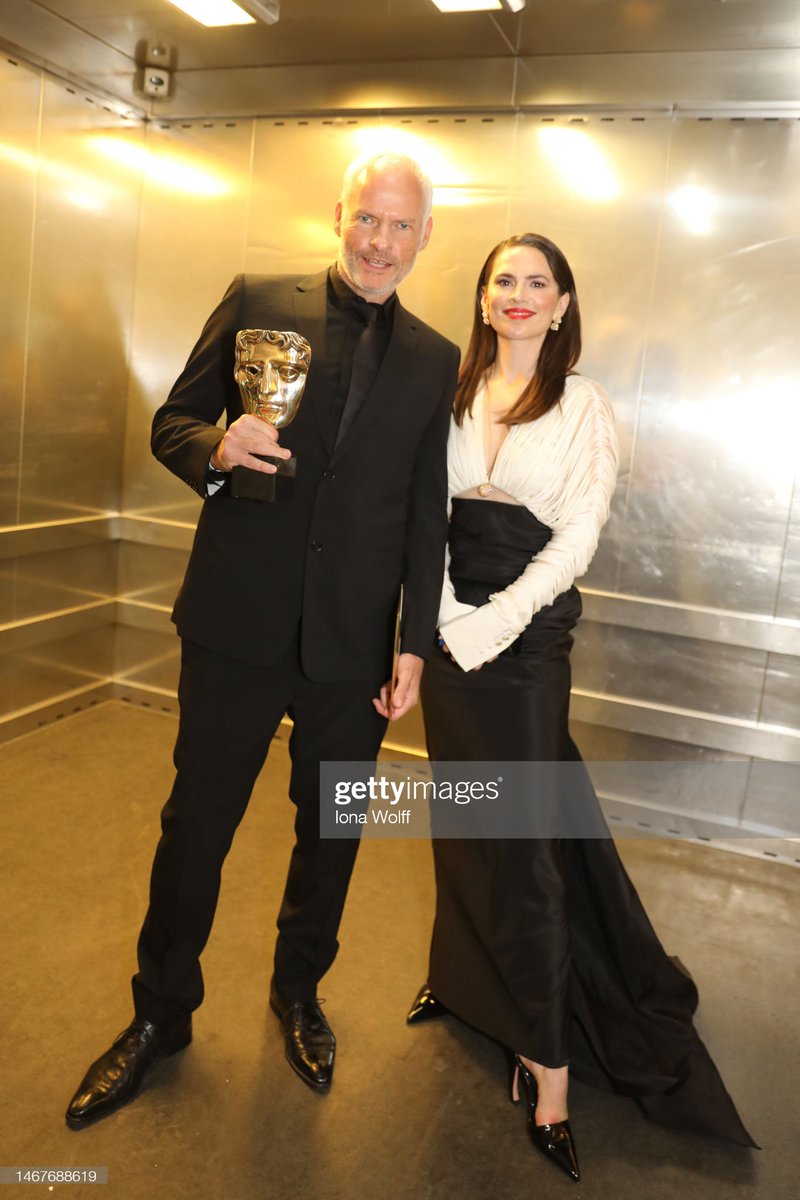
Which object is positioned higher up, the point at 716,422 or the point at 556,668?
the point at 716,422

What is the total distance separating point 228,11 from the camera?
4.06 m

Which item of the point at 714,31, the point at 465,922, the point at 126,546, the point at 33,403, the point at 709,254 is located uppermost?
the point at 714,31

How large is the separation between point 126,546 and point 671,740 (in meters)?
2.88

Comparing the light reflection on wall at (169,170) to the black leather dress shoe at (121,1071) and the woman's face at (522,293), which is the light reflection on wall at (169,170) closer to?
the woman's face at (522,293)

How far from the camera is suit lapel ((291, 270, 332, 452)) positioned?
7.48 feet

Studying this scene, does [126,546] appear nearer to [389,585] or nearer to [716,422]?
[716,422]

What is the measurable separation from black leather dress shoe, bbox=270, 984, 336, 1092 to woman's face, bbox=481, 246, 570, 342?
5.90 feet

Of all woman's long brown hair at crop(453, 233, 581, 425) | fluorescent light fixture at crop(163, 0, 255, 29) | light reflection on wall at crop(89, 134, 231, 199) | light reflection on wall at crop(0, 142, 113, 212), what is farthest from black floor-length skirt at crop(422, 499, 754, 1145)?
light reflection on wall at crop(89, 134, 231, 199)

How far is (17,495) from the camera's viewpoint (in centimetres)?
464

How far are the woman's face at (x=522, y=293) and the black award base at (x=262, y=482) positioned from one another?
2.69 ft

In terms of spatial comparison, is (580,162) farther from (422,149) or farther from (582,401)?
(582,401)

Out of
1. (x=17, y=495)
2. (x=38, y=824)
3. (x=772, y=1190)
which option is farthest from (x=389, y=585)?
(x=17, y=495)

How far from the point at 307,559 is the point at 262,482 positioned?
11.6 inches

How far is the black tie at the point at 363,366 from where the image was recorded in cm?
229
